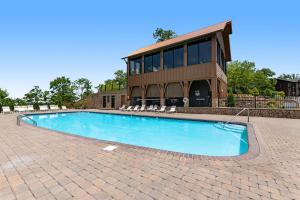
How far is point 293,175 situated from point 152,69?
1927cm

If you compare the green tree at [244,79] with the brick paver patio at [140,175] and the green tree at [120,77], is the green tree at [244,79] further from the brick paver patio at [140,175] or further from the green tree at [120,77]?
the brick paver patio at [140,175]

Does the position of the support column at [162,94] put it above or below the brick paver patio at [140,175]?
above

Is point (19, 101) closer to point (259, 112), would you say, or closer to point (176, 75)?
point (176, 75)

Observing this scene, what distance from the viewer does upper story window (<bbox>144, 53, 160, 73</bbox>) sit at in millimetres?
21172

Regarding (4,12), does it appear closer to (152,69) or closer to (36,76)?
(152,69)

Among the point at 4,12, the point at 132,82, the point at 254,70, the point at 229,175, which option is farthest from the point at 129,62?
the point at 254,70

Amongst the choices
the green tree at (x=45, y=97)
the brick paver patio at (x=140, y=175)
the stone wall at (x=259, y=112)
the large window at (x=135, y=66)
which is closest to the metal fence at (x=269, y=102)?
the stone wall at (x=259, y=112)

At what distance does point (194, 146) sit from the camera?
7.68 metres

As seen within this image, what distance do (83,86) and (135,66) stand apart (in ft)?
67.4

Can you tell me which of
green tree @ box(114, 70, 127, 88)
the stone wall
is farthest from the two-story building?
green tree @ box(114, 70, 127, 88)

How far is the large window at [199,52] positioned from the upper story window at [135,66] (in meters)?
7.27

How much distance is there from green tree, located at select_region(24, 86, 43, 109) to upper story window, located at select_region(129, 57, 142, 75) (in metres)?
17.2

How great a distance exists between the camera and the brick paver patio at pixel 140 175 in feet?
8.42

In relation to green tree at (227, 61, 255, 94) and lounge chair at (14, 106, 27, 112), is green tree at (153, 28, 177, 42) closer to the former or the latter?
green tree at (227, 61, 255, 94)
